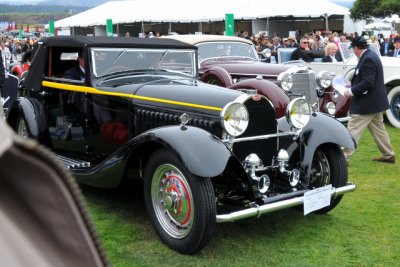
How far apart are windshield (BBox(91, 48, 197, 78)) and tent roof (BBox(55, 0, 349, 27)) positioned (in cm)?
1991

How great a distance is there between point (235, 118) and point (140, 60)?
1.67m

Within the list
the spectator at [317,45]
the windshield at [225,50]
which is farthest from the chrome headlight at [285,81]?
the spectator at [317,45]

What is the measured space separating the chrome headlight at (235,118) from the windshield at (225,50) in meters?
4.95

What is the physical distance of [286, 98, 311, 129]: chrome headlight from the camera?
182 inches

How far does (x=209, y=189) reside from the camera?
3631 mm

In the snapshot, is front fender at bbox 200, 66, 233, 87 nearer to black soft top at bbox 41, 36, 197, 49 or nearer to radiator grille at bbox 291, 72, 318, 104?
radiator grille at bbox 291, 72, 318, 104

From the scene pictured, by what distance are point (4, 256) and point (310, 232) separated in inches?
149

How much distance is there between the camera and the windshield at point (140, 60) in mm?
5145

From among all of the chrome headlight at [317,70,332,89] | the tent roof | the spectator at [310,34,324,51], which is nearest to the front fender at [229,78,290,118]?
the chrome headlight at [317,70,332,89]

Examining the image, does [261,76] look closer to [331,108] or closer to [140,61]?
[331,108]

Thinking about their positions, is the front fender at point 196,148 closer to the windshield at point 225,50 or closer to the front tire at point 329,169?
the front tire at point 329,169

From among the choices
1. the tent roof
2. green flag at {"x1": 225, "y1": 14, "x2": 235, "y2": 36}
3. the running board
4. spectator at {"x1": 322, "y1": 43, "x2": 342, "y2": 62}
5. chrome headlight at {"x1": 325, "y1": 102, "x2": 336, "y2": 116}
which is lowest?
the running board

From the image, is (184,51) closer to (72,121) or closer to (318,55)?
(72,121)

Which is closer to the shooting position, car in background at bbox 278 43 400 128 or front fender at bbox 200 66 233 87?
front fender at bbox 200 66 233 87
